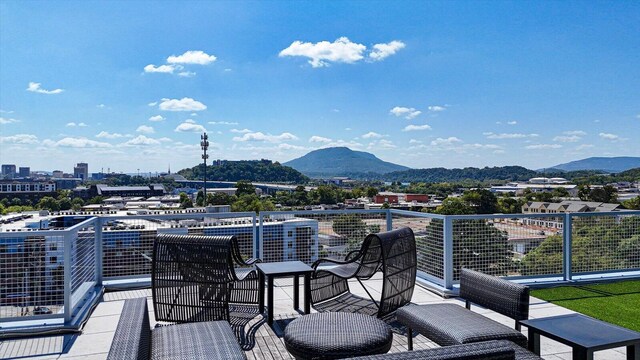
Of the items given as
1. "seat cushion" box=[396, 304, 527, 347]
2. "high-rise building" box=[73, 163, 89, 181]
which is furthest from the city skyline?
"high-rise building" box=[73, 163, 89, 181]

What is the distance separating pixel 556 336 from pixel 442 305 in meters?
1.14

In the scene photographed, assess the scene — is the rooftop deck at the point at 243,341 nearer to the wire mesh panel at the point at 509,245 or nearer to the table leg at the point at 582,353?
the wire mesh panel at the point at 509,245

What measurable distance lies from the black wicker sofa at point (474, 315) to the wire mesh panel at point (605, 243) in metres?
3.83

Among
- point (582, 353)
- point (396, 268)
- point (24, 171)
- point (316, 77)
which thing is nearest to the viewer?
point (582, 353)

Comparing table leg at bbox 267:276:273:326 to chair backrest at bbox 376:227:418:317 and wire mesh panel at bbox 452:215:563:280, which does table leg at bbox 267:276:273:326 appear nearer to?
chair backrest at bbox 376:227:418:317

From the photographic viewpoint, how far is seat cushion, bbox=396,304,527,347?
2.77 m

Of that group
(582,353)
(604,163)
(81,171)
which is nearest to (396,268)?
(582,353)

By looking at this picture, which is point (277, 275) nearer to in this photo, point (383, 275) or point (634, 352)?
point (383, 275)

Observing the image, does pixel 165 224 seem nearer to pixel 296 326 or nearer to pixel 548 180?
pixel 296 326

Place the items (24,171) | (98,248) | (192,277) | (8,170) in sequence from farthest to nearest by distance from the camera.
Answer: (24,171), (8,170), (98,248), (192,277)

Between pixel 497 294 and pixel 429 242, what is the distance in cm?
301

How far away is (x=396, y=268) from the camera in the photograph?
427 cm

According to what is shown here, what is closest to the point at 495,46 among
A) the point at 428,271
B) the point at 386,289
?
the point at 428,271

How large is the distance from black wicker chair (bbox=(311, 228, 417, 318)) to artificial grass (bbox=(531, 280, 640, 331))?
213 centimetres
